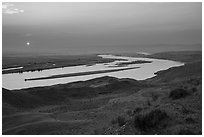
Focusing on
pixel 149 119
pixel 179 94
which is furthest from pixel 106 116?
pixel 179 94

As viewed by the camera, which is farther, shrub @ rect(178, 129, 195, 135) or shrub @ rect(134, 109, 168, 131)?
shrub @ rect(134, 109, 168, 131)

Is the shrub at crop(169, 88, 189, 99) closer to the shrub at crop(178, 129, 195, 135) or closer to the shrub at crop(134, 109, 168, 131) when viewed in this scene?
the shrub at crop(134, 109, 168, 131)

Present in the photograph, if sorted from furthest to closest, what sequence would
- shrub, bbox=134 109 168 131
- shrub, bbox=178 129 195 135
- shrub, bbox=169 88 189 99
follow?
1. shrub, bbox=169 88 189 99
2. shrub, bbox=134 109 168 131
3. shrub, bbox=178 129 195 135

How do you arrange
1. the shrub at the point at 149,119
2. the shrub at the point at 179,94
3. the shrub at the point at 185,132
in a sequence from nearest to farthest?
the shrub at the point at 185,132 → the shrub at the point at 149,119 → the shrub at the point at 179,94

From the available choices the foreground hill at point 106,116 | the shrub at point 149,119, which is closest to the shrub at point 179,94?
the foreground hill at point 106,116

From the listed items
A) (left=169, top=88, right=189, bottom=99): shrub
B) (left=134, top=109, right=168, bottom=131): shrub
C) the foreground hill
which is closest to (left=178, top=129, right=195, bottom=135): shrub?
the foreground hill

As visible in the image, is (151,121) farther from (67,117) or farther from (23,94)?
(23,94)

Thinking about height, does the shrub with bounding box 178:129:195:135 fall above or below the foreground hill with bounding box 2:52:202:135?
above

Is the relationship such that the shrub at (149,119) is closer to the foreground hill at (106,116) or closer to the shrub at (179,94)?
the foreground hill at (106,116)
